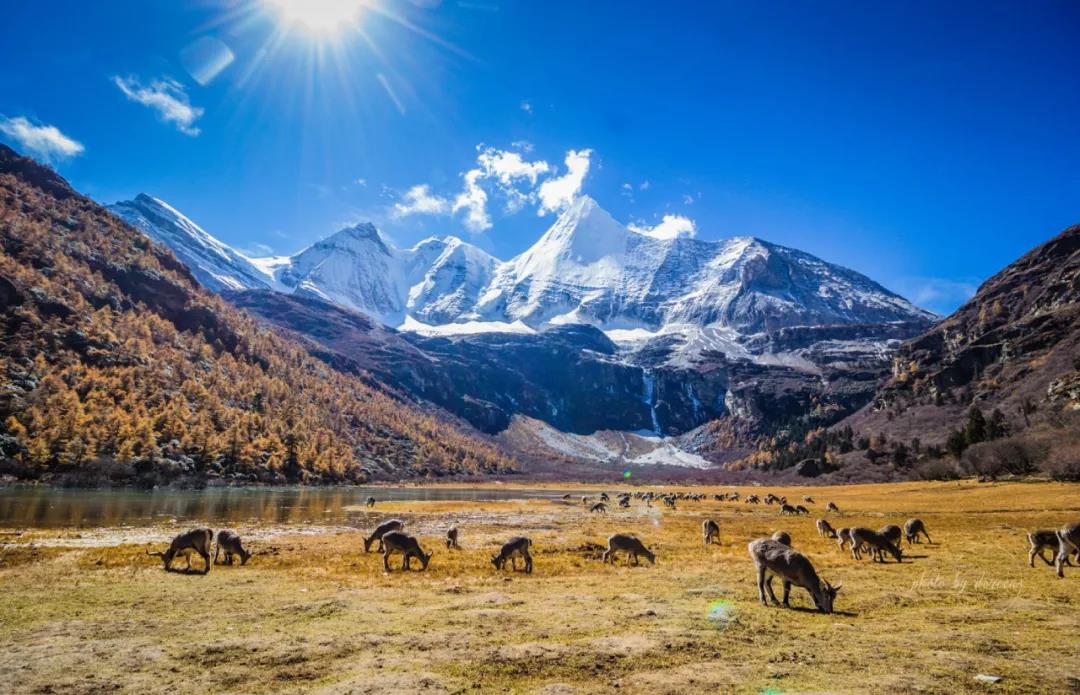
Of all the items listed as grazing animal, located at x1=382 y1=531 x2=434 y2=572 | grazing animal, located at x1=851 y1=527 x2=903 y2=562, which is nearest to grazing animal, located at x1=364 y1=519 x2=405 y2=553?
grazing animal, located at x1=382 y1=531 x2=434 y2=572

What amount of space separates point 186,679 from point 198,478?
13509cm

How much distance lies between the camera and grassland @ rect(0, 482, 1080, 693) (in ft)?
32.2

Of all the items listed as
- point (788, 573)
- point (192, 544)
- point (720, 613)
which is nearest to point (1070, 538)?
point (788, 573)

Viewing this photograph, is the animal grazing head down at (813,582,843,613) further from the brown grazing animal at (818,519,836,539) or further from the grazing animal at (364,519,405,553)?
the brown grazing animal at (818,519,836,539)

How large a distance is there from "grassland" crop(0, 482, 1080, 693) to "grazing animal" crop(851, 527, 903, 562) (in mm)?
1006

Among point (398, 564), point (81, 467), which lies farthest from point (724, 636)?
point (81, 467)

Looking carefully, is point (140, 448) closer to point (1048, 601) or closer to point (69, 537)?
point (69, 537)

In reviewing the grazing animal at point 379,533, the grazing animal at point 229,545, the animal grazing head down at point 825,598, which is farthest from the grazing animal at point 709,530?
the grazing animal at point 229,545

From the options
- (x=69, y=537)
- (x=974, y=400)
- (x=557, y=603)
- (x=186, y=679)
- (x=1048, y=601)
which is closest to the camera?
(x=186, y=679)

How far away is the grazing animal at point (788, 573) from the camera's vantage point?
15648 mm

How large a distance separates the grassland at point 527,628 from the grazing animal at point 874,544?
1.01 metres

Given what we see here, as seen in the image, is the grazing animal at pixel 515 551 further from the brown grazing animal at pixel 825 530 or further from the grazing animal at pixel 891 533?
the brown grazing animal at pixel 825 530

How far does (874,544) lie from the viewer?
27703 mm

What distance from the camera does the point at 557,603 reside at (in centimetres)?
1705
